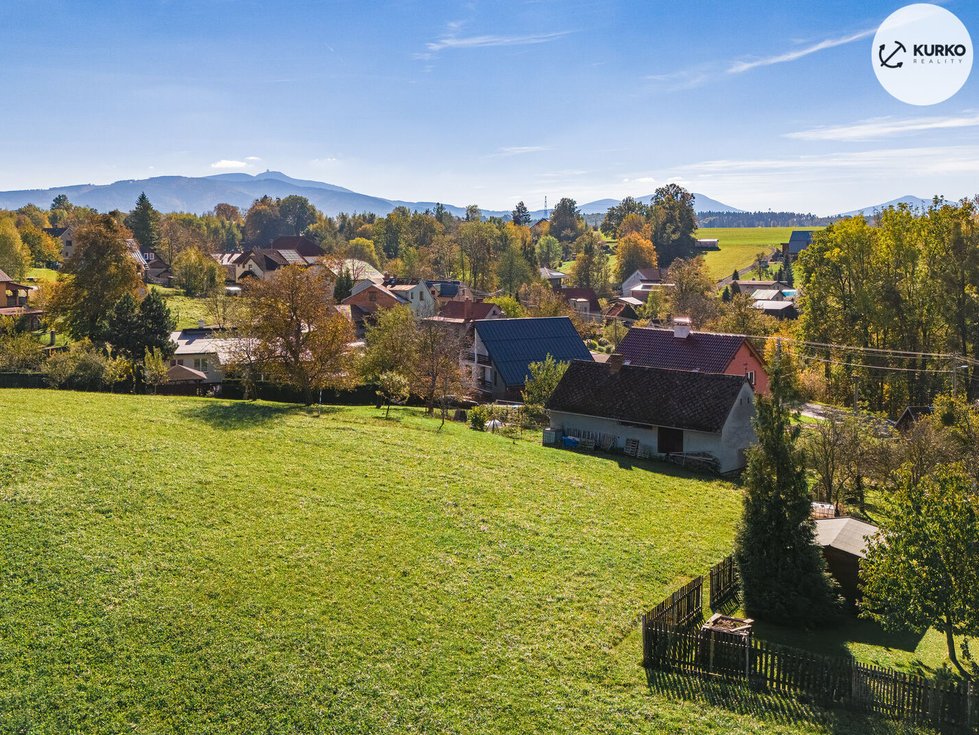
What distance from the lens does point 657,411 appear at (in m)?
40.2

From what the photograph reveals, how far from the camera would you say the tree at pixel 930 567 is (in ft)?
58.9

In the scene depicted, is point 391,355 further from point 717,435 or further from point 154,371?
point 717,435

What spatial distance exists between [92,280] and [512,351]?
112ft

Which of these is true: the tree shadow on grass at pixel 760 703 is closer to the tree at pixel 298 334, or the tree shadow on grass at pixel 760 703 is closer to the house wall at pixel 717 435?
the house wall at pixel 717 435

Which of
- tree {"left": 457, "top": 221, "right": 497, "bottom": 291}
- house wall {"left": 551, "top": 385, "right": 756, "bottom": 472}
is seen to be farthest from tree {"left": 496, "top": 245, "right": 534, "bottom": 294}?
house wall {"left": 551, "top": 385, "right": 756, "bottom": 472}

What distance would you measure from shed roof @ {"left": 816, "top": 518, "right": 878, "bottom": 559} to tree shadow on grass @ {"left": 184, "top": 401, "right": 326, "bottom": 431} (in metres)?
25.9

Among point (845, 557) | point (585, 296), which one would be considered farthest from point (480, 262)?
point (845, 557)

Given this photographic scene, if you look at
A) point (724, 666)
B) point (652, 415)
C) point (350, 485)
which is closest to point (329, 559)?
point (350, 485)

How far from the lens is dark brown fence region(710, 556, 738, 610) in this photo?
2247 cm

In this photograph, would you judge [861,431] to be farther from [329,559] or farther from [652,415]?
[329,559]

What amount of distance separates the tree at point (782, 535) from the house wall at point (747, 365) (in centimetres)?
2913

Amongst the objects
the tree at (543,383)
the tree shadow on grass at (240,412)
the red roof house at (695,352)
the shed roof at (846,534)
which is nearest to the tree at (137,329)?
the tree shadow on grass at (240,412)

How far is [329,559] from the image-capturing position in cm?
2247

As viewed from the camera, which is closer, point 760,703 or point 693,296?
point 760,703
